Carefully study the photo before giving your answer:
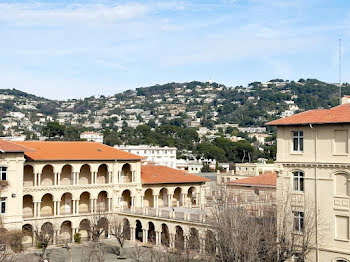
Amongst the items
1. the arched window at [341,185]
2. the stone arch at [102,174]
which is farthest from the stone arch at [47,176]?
the arched window at [341,185]

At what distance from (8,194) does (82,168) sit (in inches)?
391

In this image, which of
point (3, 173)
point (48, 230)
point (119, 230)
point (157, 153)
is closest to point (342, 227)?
point (119, 230)

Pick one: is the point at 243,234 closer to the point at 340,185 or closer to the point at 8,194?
the point at 340,185

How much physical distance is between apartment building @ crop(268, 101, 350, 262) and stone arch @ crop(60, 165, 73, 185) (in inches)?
986

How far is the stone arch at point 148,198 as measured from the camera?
5997 cm

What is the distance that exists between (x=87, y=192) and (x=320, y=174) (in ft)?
92.7

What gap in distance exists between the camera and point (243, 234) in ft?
105

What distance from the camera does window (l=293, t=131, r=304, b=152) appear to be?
118ft

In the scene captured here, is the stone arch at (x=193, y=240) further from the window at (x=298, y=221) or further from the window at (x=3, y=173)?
the window at (x=3, y=173)

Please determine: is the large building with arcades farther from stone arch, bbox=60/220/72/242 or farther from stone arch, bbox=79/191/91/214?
stone arch, bbox=60/220/72/242

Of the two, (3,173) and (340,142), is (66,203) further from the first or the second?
(340,142)

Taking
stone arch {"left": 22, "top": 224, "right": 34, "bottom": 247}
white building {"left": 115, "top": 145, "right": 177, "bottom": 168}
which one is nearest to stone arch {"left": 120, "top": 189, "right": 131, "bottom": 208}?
stone arch {"left": 22, "top": 224, "right": 34, "bottom": 247}

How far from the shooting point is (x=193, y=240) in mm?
40719

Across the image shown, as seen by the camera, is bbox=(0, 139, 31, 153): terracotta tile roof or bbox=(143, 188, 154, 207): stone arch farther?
bbox=(143, 188, 154, 207): stone arch
